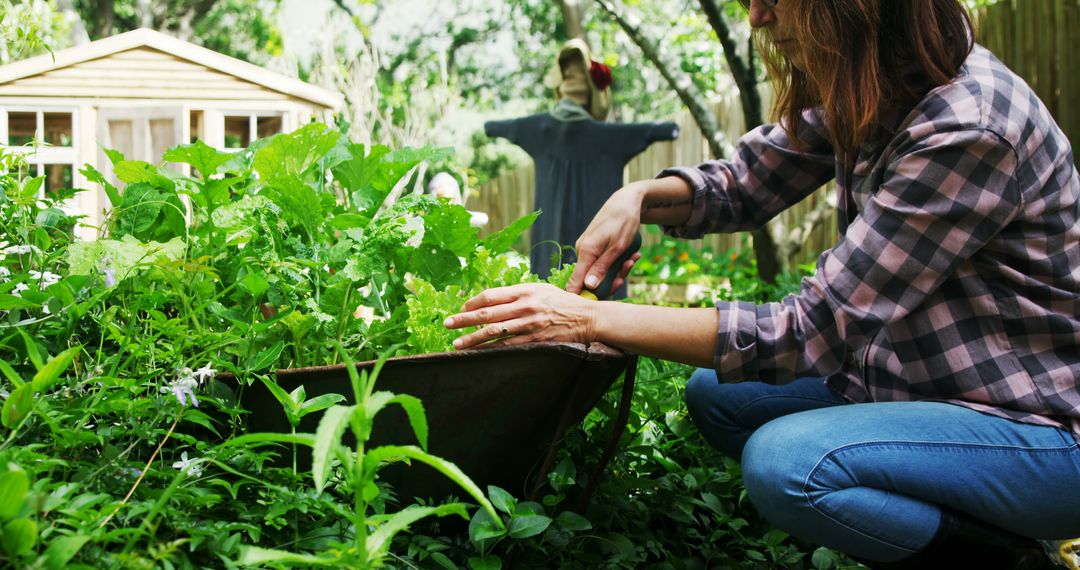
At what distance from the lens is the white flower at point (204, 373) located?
3.50 feet

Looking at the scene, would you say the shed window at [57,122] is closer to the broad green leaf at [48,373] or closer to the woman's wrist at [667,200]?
the woman's wrist at [667,200]

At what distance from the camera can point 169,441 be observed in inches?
46.0

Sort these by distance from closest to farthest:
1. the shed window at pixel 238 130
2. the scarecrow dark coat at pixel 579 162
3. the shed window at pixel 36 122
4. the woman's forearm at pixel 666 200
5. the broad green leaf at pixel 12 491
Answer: the broad green leaf at pixel 12 491, the woman's forearm at pixel 666 200, the shed window at pixel 36 122, the shed window at pixel 238 130, the scarecrow dark coat at pixel 579 162

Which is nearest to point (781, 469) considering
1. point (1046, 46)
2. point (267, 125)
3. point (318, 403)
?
point (318, 403)

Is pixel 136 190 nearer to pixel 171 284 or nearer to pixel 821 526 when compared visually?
pixel 171 284

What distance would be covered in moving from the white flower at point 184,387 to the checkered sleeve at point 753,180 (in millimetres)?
1045

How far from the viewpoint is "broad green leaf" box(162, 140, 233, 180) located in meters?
1.41

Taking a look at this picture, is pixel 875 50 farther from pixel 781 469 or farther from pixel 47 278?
pixel 47 278

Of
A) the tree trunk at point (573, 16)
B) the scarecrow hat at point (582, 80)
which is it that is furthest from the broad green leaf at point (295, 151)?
the tree trunk at point (573, 16)

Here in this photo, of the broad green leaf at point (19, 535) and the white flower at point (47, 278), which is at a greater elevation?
the white flower at point (47, 278)

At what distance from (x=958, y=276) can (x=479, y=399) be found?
2.32 feet

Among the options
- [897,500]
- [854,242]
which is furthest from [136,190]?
[897,500]

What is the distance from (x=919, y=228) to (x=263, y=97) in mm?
4005

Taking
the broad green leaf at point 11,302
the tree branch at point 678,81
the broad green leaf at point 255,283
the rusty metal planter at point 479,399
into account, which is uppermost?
the tree branch at point 678,81
